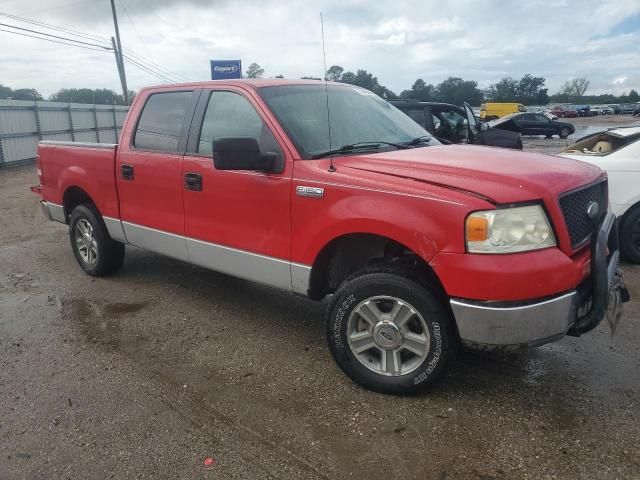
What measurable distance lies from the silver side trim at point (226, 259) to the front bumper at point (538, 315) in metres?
1.15

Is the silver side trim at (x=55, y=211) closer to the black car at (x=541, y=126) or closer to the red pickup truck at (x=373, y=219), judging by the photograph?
the red pickup truck at (x=373, y=219)

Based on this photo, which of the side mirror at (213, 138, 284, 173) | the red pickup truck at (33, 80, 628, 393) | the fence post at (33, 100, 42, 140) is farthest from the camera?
the fence post at (33, 100, 42, 140)

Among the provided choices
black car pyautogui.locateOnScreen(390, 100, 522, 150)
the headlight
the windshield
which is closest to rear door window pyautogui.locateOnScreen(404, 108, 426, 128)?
black car pyautogui.locateOnScreen(390, 100, 522, 150)

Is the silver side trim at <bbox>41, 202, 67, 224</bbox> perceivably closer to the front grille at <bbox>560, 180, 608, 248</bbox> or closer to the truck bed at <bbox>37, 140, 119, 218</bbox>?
the truck bed at <bbox>37, 140, 119, 218</bbox>

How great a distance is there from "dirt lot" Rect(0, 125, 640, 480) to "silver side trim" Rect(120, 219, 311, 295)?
0.55 meters

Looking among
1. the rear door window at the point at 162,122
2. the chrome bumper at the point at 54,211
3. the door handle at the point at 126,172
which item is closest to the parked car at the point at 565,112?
the chrome bumper at the point at 54,211

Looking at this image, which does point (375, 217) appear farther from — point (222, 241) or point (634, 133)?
point (634, 133)

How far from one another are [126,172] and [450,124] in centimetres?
713

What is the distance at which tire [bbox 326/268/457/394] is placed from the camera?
2.99 metres

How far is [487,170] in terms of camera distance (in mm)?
2992

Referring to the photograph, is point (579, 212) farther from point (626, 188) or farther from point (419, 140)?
point (626, 188)

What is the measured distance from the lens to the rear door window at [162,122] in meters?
4.40

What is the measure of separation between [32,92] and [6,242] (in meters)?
14.2

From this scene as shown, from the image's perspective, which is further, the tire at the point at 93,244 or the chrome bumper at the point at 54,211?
the chrome bumper at the point at 54,211
